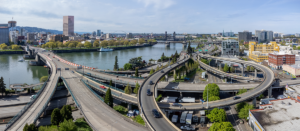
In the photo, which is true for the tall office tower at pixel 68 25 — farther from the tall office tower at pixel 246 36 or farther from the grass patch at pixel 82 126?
the grass patch at pixel 82 126

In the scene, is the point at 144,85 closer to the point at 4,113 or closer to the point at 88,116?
the point at 88,116

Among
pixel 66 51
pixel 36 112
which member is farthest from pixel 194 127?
pixel 66 51

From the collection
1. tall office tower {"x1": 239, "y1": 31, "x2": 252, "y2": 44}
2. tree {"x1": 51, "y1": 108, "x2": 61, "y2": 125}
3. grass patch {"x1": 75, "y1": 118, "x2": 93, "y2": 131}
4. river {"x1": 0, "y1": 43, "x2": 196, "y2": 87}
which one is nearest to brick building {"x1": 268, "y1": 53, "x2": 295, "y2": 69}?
river {"x1": 0, "y1": 43, "x2": 196, "y2": 87}

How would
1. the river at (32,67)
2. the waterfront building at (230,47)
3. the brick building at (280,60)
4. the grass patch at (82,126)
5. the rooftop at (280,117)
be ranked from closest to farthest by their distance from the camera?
the grass patch at (82,126) < the rooftop at (280,117) < the river at (32,67) < the brick building at (280,60) < the waterfront building at (230,47)

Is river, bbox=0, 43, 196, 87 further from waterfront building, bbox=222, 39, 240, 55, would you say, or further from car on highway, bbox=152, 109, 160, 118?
car on highway, bbox=152, 109, 160, 118

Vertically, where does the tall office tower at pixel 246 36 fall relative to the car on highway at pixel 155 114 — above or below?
above

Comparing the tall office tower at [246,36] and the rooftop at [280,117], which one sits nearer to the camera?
the rooftop at [280,117]

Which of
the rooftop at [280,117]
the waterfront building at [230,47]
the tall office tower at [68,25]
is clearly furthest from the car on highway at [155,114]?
the tall office tower at [68,25]
